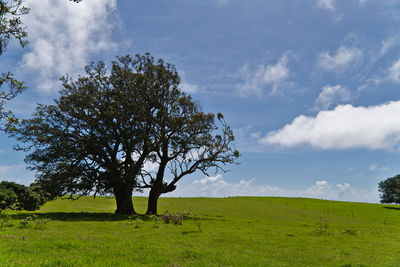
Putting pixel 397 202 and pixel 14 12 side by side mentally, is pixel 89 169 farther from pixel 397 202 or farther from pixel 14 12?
pixel 397 202

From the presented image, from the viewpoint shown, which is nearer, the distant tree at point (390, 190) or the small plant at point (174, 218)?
the small plant at point (174, 218)

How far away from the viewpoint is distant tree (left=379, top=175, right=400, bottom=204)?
347 ft

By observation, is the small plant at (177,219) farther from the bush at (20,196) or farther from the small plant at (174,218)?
the bush at (20,196)

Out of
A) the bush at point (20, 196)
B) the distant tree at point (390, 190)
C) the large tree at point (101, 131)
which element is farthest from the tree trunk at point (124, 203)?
the distant tree at point (390, 190)

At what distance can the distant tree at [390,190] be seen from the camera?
10569 cm

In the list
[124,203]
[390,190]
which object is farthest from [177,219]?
[390,190]

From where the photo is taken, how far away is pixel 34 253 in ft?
43.0

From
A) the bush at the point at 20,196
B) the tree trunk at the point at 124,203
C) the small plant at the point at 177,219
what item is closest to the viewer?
the small plant at the point at 177,219

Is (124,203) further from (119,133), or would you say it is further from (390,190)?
(390,190)

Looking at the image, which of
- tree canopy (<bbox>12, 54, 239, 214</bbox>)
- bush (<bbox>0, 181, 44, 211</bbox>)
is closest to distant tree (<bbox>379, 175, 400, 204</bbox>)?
tree canopy (<bbox>12, 54, 239, 214</bbox>)

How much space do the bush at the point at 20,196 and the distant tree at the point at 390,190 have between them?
119 meters

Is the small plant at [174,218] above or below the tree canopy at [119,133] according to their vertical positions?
below

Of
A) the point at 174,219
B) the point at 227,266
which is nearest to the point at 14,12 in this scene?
the point at 227,266

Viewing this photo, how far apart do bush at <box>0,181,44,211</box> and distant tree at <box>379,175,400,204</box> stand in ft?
389
